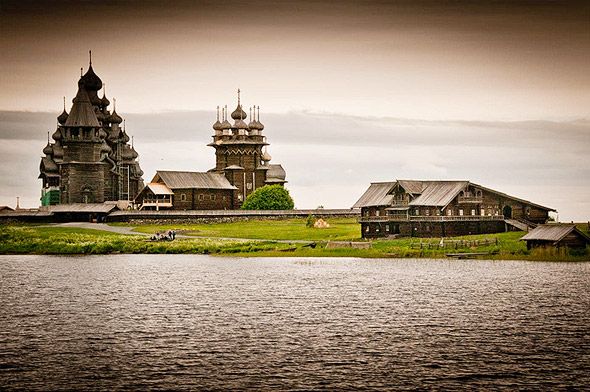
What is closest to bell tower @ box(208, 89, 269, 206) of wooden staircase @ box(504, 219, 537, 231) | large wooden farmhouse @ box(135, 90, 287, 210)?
large wooden farmhouse @ box(135, 90, 287, 210)

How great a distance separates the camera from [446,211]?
322ft

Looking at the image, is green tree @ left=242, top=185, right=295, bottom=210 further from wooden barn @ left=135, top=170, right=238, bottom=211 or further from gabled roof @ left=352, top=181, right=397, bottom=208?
gabled roof @ left=352, top=181, right=397, bottom=208

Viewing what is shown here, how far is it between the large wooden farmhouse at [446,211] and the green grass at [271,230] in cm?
461

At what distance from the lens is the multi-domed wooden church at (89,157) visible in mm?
133500

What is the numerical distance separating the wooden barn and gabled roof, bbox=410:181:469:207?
45509mm

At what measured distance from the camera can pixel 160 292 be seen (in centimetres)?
6006

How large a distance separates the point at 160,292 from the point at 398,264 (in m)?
24.5

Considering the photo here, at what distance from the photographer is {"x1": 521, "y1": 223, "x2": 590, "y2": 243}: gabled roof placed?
76500 millimetres

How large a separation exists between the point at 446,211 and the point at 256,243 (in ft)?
64.8

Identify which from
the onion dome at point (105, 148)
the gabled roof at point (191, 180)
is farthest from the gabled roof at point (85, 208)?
the onion dome at point (105, 148)

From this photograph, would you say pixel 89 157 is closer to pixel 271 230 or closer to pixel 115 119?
pixel 115 119

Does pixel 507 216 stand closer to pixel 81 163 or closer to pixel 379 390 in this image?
pixel 81 163

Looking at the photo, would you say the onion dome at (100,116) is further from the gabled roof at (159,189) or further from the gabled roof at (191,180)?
the gabled roof at (159,189)

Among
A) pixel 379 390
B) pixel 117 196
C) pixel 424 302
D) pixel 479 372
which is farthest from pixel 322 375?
pixel 117 196
